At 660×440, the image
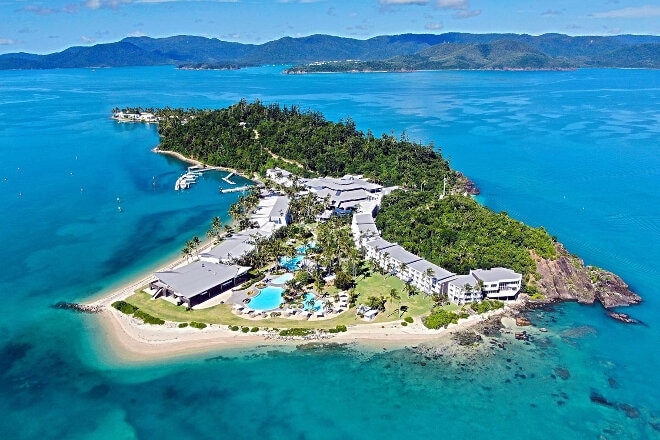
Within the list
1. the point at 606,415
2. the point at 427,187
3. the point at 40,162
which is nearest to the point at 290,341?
the point at 606,415

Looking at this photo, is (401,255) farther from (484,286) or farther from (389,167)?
(389,167)

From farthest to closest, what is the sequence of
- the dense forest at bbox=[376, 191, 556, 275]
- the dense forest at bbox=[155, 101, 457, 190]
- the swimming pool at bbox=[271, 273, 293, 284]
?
1. the dense forest at bbox=[155, 101, 457, 190]
2. the dense forest at bbox=[376, 191, 556, 275]
3. the swimming pool at bbox=[271, 273, 293, 284]

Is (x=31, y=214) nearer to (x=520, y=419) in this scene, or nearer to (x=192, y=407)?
(x=192, y=407)

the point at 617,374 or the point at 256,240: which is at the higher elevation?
the point at 256,240

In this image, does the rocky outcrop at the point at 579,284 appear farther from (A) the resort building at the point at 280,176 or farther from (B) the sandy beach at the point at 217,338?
(A) the resort building at the point at 280,176

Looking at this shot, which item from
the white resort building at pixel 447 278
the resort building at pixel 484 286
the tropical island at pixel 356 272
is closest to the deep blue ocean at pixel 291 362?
the tropical island at pixel 356 272

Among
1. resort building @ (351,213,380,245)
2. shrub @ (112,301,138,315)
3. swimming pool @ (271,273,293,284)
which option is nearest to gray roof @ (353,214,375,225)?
resort building @ (351,213,380,245)

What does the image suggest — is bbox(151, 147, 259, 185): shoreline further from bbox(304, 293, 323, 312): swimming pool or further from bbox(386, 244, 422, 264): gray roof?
bbox(304, 293, 323, 312): swimming pool
